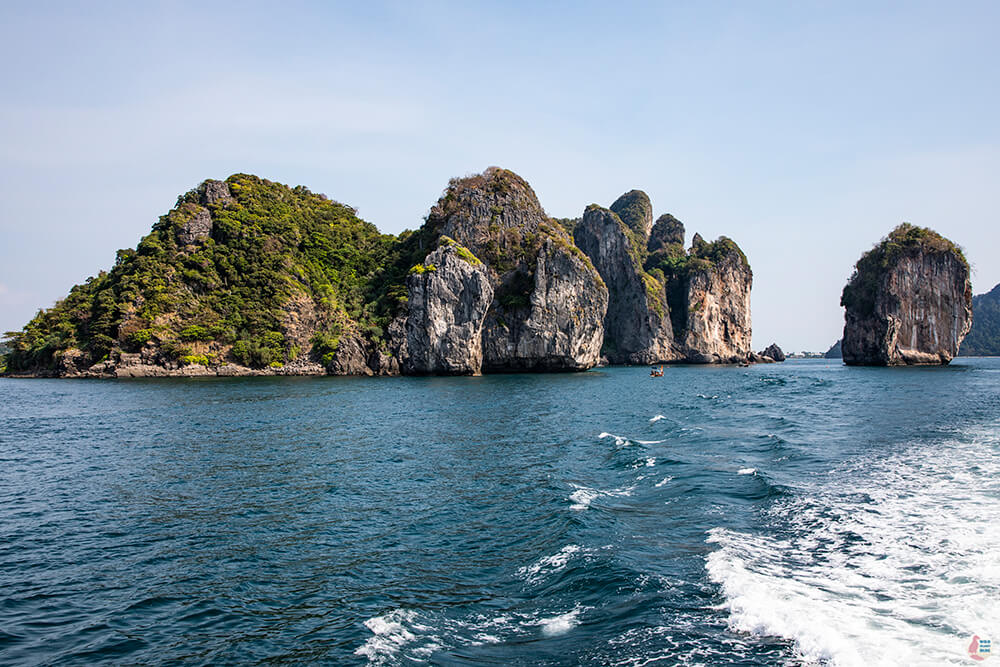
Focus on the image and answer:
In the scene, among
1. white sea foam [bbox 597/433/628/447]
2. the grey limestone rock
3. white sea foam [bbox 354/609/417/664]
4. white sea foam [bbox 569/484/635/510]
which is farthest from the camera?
the grey limestone rock

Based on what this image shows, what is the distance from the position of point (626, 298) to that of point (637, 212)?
45.9 metres

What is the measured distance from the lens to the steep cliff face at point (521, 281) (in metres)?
76.1

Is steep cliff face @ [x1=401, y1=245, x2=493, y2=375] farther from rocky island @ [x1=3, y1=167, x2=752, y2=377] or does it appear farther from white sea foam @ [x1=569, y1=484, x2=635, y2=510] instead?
white sea foam @ [x1=569, y1=484, x2=635, y2=510]

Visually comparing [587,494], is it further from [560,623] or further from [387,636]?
[387,636]

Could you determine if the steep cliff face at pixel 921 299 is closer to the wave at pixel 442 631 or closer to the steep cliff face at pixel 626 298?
the steep cliff face at pixel 626 298

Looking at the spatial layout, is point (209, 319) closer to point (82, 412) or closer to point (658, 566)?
point (82, 412)

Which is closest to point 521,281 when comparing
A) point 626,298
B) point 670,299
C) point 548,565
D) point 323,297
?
point 323,297

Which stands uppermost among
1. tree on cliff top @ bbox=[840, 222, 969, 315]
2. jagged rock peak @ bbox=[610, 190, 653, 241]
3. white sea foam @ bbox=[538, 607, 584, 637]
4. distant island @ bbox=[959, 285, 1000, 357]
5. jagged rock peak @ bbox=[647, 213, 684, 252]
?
jagged rock peak @ bbox=[610, 190, 653, 241]

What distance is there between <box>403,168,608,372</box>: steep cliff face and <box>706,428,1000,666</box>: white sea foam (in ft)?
192

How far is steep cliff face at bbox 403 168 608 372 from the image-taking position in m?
76.1

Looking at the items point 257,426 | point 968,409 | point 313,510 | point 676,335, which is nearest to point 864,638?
point 313,510

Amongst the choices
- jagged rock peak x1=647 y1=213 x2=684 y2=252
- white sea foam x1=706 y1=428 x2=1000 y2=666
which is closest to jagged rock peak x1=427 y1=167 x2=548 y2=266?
white sea foam x1=706 y1=428 x2=1000 y2=666

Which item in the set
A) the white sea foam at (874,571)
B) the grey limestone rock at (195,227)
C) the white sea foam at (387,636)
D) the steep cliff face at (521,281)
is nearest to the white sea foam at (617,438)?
the white sea foam at (874,571)

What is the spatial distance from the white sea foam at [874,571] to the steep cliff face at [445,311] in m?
56.6
